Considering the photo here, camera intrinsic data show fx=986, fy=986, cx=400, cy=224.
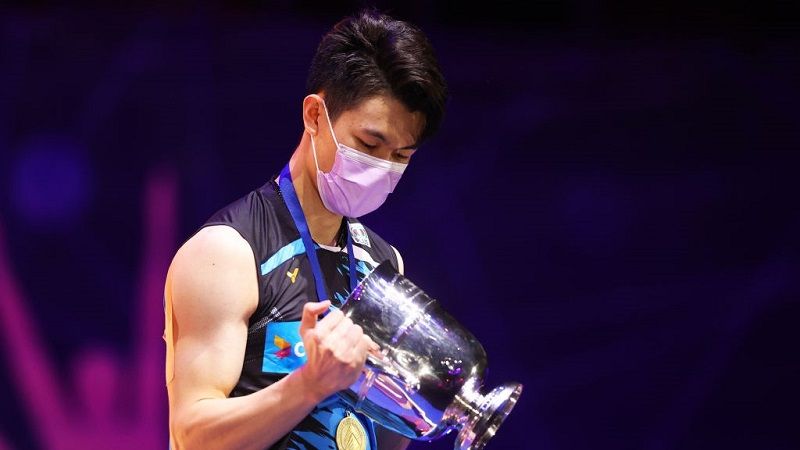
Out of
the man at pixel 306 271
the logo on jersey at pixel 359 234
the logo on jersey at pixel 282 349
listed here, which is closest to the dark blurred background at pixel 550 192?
the logo on jersey at pixel 359 234

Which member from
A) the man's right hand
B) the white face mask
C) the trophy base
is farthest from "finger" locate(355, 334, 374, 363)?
the white face mask

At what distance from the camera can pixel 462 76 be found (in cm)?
366

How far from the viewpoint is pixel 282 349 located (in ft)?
5.86

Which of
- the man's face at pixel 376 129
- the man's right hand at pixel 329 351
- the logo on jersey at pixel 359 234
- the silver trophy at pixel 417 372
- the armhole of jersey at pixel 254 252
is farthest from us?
the logo on jersey at pixel 359 234

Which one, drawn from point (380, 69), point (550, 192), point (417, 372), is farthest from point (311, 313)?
point (550, 192)

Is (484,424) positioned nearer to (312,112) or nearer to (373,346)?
(373,346)

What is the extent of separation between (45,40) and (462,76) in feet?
4.82

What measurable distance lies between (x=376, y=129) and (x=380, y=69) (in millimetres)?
124

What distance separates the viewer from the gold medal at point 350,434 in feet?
6.00

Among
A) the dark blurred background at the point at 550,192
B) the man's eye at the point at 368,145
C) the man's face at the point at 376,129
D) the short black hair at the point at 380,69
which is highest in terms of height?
the short black hair at the point at 380,69

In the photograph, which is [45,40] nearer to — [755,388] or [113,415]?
[113,415]

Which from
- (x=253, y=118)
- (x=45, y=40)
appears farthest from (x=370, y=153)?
(x=45, y=40)

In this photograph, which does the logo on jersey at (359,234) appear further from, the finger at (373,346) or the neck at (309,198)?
the finger at (373,346)

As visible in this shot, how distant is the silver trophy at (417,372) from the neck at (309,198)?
31 centimetres
